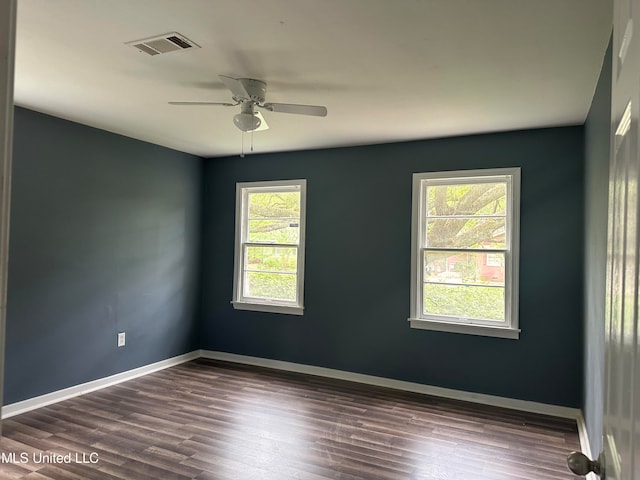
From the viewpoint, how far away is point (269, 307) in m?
5.32

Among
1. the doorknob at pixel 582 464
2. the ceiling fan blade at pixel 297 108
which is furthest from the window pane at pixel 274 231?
the doorknob at pixel 582 464

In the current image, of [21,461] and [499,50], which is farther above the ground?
[499,50]

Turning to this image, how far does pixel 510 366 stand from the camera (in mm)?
4152

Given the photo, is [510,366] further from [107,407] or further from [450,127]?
[107,407]

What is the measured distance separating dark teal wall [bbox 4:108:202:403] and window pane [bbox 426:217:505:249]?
2907 mm

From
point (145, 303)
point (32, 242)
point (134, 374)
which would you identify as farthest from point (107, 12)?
point (134, 374)

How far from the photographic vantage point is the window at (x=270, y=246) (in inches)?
207

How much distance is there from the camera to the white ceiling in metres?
2.14

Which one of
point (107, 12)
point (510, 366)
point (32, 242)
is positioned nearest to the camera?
point (107, 12)

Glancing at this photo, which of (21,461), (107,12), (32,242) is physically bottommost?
(21,461)

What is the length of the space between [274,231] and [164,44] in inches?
122

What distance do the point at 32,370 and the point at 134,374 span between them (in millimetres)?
1091

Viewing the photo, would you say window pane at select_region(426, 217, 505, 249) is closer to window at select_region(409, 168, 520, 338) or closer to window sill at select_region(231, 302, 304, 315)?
window at select_region(409, 168, 520, 338)

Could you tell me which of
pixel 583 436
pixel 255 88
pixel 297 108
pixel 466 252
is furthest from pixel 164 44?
pixel 583 436
